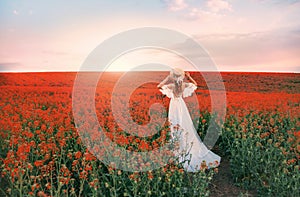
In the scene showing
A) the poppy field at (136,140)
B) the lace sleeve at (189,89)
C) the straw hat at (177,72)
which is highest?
the straw hat at (177,72)

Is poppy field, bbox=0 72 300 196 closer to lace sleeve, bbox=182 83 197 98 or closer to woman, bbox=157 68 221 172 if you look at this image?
woman, bbox=157 68 221 172

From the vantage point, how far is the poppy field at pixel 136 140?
16.1 feet

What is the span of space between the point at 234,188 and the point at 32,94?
10119 mm

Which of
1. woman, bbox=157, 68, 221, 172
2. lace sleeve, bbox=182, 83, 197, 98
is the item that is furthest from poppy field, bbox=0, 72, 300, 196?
lace sleeve, bbox=182, 83, 197, 98

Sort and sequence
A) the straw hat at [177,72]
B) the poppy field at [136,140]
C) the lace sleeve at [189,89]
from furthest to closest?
the lace sleeve at [189,89], the straw hat at [177,72], the poppy field at [136,140]

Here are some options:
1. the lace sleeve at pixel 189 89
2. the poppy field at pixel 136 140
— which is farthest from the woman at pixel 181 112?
the poppy field at pixel 136 140

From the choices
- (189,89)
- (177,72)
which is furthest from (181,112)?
(177,72)

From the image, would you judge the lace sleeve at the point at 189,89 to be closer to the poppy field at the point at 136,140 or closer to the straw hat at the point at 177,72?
the straw hat at the point at 177,72

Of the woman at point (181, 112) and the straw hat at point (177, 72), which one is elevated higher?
the straw hat at point (177, 72)

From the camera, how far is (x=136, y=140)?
5512 mm

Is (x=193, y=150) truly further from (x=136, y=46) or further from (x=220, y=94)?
(x=220, y=94)

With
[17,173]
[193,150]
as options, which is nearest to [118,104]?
[193,150]

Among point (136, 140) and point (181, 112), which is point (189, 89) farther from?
point (136, 140)

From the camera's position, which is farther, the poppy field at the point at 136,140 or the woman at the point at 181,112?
the woman at the point at 181,112
